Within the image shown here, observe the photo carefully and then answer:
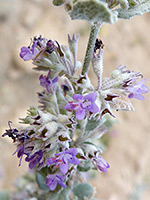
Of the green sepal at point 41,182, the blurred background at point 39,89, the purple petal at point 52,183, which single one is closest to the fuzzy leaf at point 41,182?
the green sepal at point 41,182

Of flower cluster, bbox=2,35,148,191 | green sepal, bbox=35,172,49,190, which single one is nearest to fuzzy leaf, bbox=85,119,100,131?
flower cluster, bbox=2,35,148,191

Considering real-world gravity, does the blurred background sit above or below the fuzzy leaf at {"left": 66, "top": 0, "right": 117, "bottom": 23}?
above

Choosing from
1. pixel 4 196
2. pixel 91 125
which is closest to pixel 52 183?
pixel 91 125

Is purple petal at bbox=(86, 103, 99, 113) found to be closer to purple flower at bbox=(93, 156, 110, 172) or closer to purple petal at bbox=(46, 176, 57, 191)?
purple flower at bbox=(93, 156, 110, 172)

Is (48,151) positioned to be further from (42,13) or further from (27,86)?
(42,13)

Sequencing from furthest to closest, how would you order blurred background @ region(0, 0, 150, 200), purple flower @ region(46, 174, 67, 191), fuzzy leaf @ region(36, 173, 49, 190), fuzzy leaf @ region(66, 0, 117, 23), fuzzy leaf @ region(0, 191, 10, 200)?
blurred background @ region(0, 0, 150, 200)
fuzzy leaf @ region(0, 191, 10, 200)
fuzzy leaf @ region(36, 173, 49, 190)
purple flower @ region(46, 174, 67, 191)
fuzzy leaf @ region(66, 0, 117, 23)
